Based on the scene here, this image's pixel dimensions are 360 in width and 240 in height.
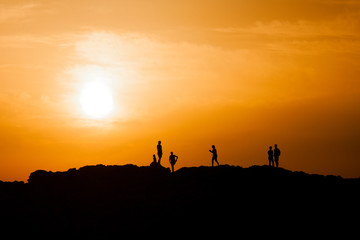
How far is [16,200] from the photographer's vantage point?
59688 mm

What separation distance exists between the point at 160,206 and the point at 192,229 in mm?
A: 4095

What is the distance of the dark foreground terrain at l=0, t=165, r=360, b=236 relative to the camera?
54688mm

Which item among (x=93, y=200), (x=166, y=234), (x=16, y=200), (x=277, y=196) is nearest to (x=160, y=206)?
(x=166, y=234)

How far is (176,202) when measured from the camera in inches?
2206

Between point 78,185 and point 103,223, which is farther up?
point 78,185

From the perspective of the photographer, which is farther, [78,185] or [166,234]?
[78,185]

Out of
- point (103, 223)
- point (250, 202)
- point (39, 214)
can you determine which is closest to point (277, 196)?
point (250, 202)

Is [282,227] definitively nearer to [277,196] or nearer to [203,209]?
[277,196]

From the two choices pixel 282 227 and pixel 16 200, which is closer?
pixel 282 227

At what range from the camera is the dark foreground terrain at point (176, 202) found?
54688mm

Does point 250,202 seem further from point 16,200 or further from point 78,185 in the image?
point 16,200

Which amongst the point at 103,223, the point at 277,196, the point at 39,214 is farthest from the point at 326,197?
the point at 39,214

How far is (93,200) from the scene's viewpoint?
58031mm

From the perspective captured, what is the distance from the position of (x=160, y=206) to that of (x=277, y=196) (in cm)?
1154
